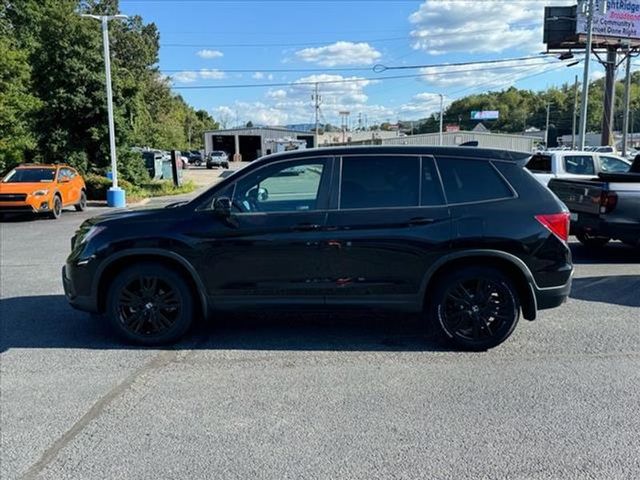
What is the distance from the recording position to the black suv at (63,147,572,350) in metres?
4.53

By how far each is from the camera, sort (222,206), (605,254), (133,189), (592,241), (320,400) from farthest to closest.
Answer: (133,189) → (592,241) → (605,254) → (222,206) → (320,400)

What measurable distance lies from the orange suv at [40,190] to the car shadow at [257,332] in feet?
33.4

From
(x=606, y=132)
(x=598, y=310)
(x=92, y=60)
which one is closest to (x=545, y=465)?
(x=598, y=310)

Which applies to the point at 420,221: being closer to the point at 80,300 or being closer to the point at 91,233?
the point at 91,233

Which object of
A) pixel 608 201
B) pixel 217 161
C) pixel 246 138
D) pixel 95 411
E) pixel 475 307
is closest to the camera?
pixel 95 411

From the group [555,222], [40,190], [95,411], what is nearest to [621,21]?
[40,190]

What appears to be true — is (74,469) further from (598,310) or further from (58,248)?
(58,248)

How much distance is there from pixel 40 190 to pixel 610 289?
14778mm

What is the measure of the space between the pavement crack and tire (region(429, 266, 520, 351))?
8.00 ft

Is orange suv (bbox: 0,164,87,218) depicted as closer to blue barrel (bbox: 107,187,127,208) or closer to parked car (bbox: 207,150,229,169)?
blue barrel (bbox: 107,187,127,208)

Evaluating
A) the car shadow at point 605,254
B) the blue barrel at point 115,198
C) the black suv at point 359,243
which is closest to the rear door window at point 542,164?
the car shadow at point 605,254

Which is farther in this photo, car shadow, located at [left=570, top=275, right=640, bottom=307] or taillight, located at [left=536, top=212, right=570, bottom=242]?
car shadow, located at [left=570, top=275, right=640, bottom=307]

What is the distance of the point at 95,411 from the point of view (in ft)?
11.9

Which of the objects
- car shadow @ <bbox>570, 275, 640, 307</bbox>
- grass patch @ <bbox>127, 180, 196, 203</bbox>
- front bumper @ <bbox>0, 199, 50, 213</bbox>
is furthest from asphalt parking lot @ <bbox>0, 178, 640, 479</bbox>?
grass patch @ <bbox>127, 180, 196, 203</bbox>
